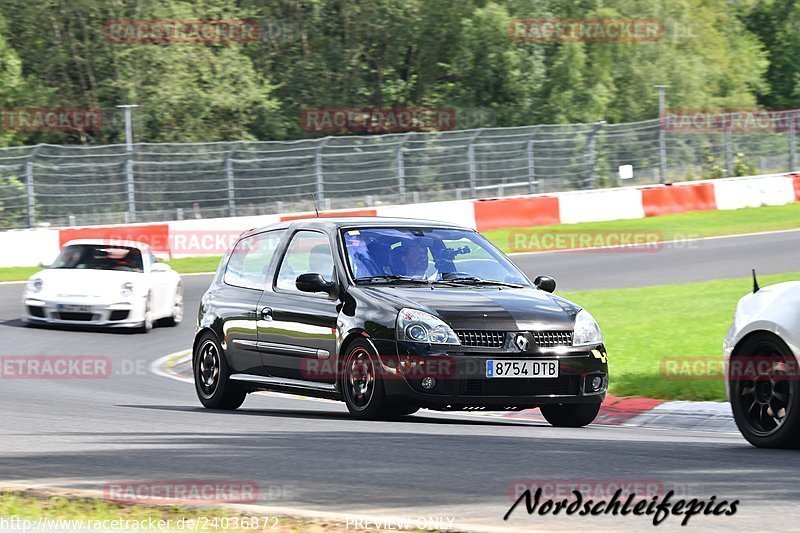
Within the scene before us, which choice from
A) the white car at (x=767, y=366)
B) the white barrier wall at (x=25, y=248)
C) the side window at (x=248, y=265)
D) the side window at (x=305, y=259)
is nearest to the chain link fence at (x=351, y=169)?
the white barrier wall at (x=25, y=248)

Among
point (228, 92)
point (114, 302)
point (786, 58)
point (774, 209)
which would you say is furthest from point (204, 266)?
point (786, 58)

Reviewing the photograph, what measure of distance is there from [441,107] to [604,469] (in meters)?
41.6

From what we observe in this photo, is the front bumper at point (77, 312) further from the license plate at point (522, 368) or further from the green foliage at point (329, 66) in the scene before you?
the green foliage at point (329, 66)

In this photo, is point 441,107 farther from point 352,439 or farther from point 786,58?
point 352,439

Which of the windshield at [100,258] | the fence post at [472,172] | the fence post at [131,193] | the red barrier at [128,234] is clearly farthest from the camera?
the fence post at [472,172]

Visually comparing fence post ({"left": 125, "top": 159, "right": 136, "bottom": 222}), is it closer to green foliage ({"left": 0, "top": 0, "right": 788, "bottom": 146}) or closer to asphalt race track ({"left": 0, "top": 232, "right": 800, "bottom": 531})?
green foliage ({"left": 0, "top": 0, "right": 788, "bottom": 146})

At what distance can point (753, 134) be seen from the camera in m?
37.3

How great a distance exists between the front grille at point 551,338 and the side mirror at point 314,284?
5.47ft

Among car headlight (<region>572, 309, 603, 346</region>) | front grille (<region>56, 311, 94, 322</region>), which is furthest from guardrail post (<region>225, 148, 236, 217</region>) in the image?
car headlight (<region>572, 309, 603, 346</region>)

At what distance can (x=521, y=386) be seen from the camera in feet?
32.8

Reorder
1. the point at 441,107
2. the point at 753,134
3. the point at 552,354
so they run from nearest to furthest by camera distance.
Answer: the point at 552,354
the point at 753,134
the point at 441,107

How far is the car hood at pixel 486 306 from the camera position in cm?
1002

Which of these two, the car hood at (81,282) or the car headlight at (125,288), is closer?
the car hood at (81,282)

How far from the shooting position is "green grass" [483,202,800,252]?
99.9ft
